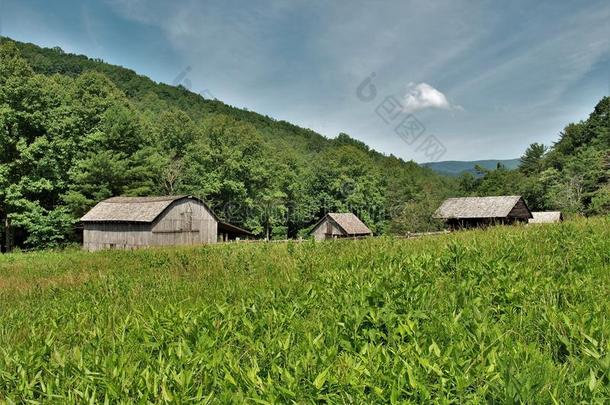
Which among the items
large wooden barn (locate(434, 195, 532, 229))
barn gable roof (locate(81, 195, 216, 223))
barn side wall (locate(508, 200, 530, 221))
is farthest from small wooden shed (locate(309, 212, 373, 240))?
barn gable roof (locate(81, 195, 216, 223))

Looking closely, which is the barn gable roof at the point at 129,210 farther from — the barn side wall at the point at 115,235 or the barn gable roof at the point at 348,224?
the barn gable roof at the point at 348,224

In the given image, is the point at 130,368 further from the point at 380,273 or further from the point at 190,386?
the point at 380,273

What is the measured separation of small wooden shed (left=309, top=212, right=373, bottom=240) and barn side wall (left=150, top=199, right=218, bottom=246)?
62.4 feet

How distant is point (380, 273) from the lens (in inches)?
203

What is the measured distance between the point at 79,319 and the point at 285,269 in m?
3.18

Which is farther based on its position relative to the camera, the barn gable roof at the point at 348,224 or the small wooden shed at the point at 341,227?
the small wooden shed at the point at 341,227

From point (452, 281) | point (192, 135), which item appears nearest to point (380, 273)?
point (452, 281)

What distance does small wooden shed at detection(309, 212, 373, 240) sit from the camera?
5769 centimetres

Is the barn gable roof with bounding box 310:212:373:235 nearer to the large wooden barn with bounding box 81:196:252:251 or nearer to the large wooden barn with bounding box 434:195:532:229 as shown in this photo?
the large wooden barn with bounding box 434:195:532:229

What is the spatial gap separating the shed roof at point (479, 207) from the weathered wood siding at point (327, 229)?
15.8 meters

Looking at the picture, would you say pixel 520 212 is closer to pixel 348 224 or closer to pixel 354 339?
pixel 348 224

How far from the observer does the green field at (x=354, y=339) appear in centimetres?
237

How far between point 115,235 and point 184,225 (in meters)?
6.63

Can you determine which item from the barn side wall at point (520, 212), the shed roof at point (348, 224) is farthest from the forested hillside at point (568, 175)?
the shed roof at point (348, 224)
